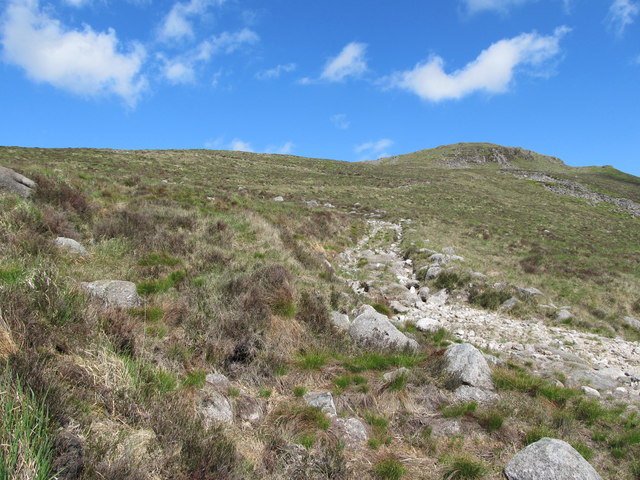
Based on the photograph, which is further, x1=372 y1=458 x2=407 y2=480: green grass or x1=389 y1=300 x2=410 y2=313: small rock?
x1=389 y1=300 x2=410 y2=313: small rock

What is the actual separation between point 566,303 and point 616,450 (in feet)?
34.2

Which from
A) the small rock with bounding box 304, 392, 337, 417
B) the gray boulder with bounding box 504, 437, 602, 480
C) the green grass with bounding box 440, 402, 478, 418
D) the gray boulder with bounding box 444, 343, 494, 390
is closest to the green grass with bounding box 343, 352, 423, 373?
the gray boulder with bounding box 444, 343, 494, 390

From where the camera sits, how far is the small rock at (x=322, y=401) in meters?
5.12

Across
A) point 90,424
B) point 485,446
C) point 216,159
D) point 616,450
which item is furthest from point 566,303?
point 216,159

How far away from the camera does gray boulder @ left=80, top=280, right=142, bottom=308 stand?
6094mm

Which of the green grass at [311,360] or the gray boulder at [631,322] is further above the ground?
the green grass at [311,360]

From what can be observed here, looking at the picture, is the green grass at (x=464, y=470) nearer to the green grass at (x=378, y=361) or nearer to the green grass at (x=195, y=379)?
the green grass at (x=378, y=361)

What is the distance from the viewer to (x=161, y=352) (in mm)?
5367

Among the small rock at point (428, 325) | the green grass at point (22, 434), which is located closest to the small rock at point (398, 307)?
the small rock at point (428, 325)

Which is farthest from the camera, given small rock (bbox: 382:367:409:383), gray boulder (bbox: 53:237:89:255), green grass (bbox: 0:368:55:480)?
gray boulder (bbox: 53:237:89:255)

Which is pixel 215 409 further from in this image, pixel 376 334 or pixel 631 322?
pixel 631 322

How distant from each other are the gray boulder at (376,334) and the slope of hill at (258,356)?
10.9 inches

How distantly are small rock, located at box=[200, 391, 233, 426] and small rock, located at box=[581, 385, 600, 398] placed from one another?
6185mm

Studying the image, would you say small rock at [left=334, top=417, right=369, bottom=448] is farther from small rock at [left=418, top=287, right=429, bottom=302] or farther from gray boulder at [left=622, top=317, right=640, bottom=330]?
gray boulder at [left=622, top=317, right=640, bottom=330]
